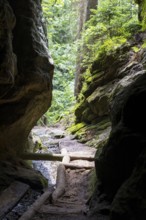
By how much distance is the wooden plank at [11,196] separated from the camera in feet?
19.7

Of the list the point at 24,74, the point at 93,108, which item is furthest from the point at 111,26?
Answer: the point at 24,74

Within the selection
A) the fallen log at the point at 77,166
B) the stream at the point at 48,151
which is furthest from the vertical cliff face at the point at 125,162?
the fallen log at the point at 77,166

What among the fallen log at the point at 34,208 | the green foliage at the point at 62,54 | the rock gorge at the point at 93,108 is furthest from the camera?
the green foliage at the point at 62,54

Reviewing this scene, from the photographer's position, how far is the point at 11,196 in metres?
6.66

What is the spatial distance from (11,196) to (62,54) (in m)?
21.3

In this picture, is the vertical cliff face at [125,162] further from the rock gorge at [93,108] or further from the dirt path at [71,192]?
the dirt path at [71,192]

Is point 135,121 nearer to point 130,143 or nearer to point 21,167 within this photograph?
point 130,143

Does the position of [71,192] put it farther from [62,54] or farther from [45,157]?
[62,54]

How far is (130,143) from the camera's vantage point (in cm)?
493

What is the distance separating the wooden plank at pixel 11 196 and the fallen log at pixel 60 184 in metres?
0.78

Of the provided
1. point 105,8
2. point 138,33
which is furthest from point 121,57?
point 105,8

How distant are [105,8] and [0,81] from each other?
8.61 metres

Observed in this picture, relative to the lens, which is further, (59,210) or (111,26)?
(111,26)

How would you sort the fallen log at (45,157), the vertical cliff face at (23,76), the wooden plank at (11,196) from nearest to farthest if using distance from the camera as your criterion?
the wooden plank at (11,196), the vertical cliff face at (23,76), the fallen log at (45,157)
